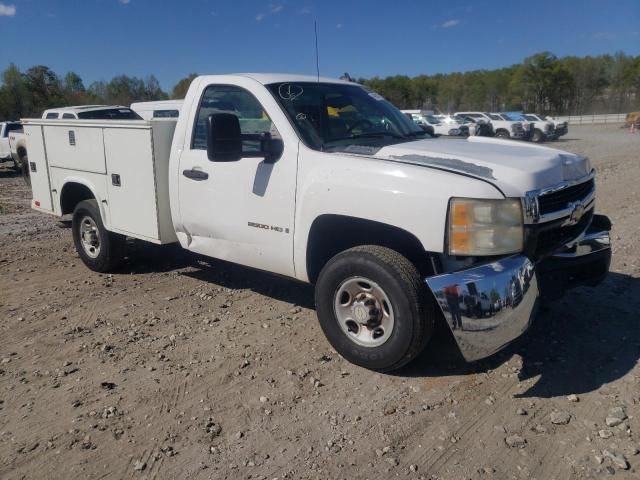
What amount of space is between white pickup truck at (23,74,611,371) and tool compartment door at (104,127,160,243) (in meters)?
0.02

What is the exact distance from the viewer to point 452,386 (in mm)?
3576

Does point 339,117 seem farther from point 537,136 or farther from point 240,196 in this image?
point 537,136

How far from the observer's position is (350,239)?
4098 millimetres

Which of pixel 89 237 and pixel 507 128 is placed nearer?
pixel 89 237

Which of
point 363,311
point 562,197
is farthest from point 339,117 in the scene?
point 562,197

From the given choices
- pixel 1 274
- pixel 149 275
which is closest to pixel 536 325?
pixel 149 275

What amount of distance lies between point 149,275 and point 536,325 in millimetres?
3928

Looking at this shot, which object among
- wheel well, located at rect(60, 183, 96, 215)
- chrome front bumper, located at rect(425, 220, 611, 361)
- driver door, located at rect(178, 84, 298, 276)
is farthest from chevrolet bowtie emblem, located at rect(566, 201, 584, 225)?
wheel well, located at rect(60, 183, 96, 215)

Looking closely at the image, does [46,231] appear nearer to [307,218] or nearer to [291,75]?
[291,75]

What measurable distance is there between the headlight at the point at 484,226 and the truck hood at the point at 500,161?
0.11 metres

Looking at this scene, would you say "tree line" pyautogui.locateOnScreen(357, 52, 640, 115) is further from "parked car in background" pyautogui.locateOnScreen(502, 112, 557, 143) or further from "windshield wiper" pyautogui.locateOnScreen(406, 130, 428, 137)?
"windshield wiper" pyautogui.locateOnScreen(406, 130, 428, 137)

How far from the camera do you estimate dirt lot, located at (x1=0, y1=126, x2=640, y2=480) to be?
9.34ft

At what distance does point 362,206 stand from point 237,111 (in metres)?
1.57

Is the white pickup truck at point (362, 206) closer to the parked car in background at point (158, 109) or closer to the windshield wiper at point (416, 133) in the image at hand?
the windshield wiper at point (416, 133)
